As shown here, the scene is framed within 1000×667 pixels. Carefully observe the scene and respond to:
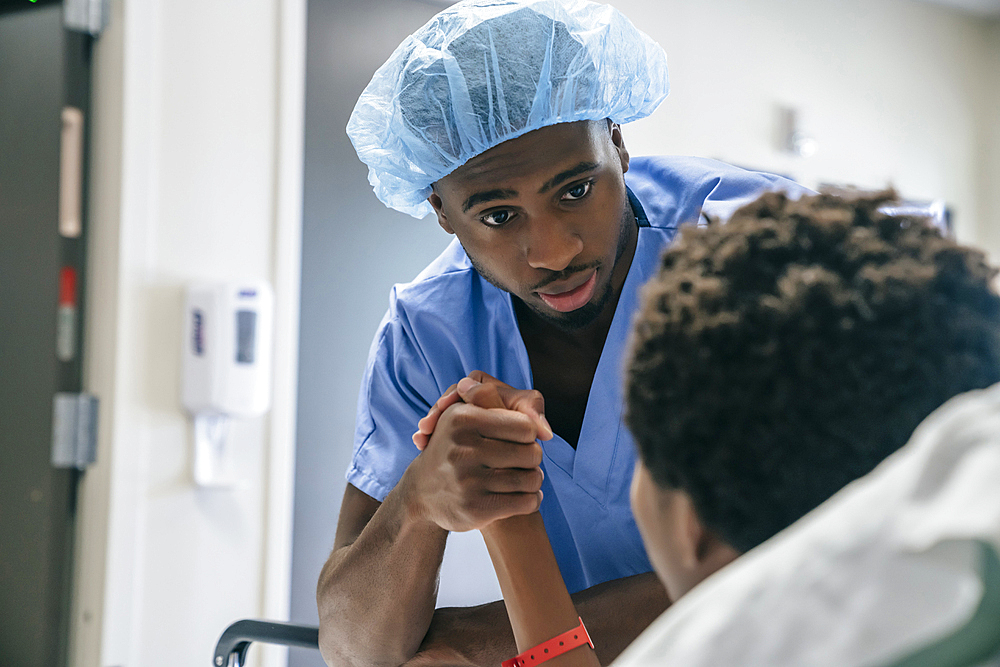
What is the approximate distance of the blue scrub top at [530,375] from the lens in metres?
1.18

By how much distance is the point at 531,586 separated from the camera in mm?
874

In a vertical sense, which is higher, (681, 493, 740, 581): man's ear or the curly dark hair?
the curly dark hair

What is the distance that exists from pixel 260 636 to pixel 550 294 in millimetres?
698

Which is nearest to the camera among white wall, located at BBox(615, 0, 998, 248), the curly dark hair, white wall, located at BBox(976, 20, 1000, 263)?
the curly dark hair

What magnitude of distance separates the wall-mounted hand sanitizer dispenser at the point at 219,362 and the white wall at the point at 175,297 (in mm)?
42

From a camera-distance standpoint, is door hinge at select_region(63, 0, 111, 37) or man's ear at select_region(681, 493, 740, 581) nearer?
man's ear at select_region(681, 493, 740, 581)

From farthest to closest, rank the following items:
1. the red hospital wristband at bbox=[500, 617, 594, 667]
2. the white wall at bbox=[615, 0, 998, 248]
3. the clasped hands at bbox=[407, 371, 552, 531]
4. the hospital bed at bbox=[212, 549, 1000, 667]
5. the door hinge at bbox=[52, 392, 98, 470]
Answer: the white wall at bbox=[615, 0, 998, 248], the door hinge at bbox=[52, 392, 98, 470], the clasped hands at bbox=[407, 371, 552, 531], the red hospital wristband at bbox=[500, 617, 594, 667], the hospital bed at bbox=[212, 549, 1000, 667]

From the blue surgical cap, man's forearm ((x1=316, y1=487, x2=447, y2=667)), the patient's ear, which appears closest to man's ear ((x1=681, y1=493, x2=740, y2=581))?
the patient's ear

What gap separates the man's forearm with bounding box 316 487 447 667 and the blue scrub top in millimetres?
154

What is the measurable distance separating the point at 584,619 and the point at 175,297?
54.5 inches

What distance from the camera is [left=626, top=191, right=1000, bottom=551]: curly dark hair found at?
0.50m

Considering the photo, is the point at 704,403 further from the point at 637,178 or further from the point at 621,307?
the point at 637,178

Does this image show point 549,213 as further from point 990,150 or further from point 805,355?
point 990,150

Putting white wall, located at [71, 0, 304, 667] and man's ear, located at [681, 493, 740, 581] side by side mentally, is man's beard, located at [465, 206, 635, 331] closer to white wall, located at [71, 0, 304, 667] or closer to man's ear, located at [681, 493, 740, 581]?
man's ear, located at [681, 493, 740, 581]
